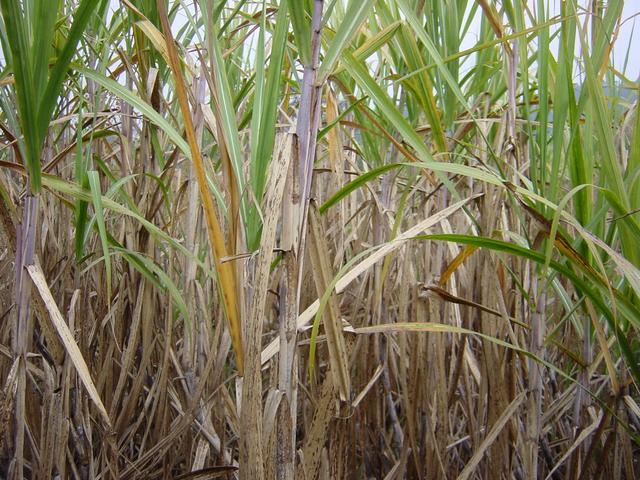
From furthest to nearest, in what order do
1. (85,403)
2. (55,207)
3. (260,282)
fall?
(55,207) < (85,403) < (260,282)

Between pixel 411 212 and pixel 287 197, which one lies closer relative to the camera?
pixel 287 197

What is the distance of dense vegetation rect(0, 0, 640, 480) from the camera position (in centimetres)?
62

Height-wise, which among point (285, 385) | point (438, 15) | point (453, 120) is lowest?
point (285, 385)

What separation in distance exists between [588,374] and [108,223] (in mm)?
1029

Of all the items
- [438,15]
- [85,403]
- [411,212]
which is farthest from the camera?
[411,212]

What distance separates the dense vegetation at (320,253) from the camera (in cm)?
62

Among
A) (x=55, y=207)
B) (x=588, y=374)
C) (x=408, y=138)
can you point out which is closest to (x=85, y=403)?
(x=55, y=207)

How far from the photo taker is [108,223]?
138 cm

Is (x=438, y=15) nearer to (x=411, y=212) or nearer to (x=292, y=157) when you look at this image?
(x=411, y=212)

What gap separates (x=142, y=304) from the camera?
1.04 metres

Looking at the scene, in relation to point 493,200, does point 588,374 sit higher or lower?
lower

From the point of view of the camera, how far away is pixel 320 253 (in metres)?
0.65

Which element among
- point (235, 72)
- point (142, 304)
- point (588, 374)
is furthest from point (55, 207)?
point (588, 374)

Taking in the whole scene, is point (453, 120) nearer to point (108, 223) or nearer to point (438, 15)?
point (438, 15)
